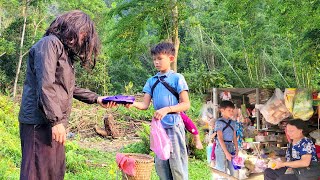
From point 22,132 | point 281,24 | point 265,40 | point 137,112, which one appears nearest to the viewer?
point 22,132

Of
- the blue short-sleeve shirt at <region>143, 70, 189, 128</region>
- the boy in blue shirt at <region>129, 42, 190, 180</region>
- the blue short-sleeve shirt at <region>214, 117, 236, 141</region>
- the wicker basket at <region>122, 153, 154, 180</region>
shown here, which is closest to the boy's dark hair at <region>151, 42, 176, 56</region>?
the boy in blue shirt at <region>129, 42, 190, 180</region>

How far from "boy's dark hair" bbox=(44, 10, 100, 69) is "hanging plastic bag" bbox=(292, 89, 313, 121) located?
1.17 metres

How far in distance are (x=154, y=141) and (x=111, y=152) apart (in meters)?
5.37

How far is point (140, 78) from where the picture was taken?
75.6 feet

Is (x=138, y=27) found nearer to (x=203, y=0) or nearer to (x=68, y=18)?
(x=68, y=18)

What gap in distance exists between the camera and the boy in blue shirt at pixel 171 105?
3055 mm

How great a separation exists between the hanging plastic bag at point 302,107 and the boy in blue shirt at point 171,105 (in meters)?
0.92

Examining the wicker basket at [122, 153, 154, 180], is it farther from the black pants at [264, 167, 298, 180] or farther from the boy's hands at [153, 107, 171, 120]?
the black pants at [264, 167, 298, 180]

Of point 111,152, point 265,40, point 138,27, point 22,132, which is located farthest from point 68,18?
point 265,40

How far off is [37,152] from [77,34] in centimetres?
70

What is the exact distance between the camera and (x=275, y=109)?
2.29 m

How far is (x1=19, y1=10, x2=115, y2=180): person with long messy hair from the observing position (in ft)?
7.54

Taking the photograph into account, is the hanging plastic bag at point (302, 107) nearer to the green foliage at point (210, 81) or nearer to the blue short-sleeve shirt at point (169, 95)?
the green foliage at point (210, 81)

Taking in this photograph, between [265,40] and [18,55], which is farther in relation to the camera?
[18,55]
